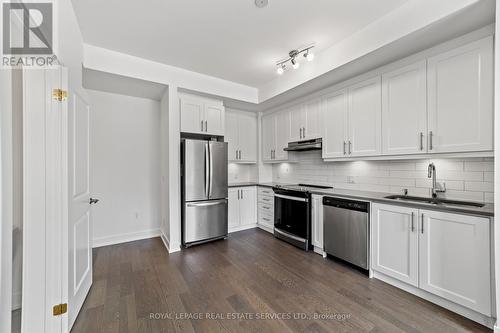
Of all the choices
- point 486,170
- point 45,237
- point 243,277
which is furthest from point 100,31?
point 486,170

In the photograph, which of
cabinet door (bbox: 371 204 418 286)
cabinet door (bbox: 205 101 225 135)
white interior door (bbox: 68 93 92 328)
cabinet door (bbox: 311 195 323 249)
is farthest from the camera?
cabinet door (bbox: 205 101 225 135)

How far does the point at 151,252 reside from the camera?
3.25 metres

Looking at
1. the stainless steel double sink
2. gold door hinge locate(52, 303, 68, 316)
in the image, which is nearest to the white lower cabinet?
the stainless steel double sink

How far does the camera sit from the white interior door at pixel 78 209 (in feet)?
5.66

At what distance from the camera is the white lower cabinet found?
5.74ft

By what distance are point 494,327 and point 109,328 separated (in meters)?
3.01

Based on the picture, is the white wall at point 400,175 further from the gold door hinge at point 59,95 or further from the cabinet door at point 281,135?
the gold door hinge at point 59,95

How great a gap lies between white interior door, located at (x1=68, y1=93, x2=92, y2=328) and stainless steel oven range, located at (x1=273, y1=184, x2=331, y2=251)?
272 centimetres

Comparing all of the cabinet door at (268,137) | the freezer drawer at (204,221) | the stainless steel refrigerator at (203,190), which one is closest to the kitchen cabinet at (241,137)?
the cabinet door at (268,137)

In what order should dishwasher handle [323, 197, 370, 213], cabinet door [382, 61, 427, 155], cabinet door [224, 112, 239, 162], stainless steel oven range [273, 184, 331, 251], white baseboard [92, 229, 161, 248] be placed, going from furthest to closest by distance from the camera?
1. cabinet door [224, 112, 239, 162]
2. white baseboard [92, 229, 161, 248]
3. stainless steel oven range [273, 184, 331, 251]
4. dishwasher handle [323, 197, 370, 213]
5. cabinet door [382, 61, 427, 155]

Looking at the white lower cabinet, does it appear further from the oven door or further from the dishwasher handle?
the oven door

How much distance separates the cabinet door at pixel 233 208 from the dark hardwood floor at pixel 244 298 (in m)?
0.99

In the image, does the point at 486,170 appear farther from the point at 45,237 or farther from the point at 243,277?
the point at 45,237

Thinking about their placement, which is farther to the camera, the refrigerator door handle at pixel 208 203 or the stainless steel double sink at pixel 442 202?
the refrigerator door handle at pixel 208 203
